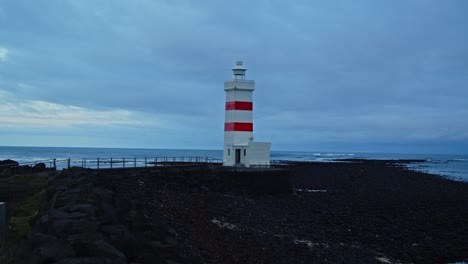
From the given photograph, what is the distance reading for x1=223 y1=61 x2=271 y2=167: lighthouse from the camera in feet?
80.6

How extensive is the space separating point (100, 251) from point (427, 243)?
11.7 m

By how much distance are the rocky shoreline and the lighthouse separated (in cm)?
204

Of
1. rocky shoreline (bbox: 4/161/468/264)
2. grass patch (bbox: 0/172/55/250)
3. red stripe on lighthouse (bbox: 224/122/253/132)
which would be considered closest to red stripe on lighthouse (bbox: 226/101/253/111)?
red stripe on lighthouse (bbox: 224/122/253/132)

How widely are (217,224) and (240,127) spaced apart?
11.2 m

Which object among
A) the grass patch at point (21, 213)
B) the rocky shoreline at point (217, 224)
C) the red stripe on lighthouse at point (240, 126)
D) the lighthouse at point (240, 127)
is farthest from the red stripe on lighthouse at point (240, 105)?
the grass patch at point (21, 213)

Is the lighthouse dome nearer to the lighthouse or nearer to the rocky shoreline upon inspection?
the lighthouse

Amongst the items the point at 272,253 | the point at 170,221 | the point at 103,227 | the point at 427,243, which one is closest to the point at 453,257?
the point at 427,243

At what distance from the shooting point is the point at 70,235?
22.5 feet

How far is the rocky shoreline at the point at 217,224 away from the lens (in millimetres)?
7285

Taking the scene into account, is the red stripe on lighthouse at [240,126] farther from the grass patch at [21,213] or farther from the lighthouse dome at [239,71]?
the grass patch at [21,213]

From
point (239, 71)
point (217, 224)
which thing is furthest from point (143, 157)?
point (217, 224)

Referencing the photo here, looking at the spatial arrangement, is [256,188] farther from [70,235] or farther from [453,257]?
[70,235]

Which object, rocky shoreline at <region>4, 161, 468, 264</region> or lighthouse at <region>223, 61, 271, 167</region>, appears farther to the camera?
lighthouse at <region>223, 61, 271, 167</region>

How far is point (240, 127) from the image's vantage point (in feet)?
80.7
